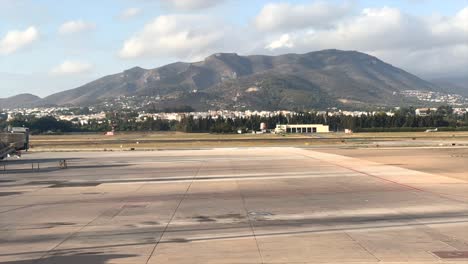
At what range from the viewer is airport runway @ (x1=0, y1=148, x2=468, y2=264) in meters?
15.2

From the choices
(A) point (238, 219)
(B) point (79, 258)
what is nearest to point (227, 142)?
(A) point (238, 219)

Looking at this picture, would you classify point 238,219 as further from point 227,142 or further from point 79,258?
point 227,142

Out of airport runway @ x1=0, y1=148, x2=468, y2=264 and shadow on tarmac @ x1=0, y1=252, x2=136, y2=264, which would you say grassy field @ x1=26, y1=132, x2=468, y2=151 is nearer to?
airport runway @ x1=0, y1=148, x2=468, y2=264

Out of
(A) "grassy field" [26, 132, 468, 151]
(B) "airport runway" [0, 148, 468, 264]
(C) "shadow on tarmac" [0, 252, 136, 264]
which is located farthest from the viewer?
(A) "grassy field" [26, 132, 468, 151]

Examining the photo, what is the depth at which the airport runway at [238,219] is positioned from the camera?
1520cm

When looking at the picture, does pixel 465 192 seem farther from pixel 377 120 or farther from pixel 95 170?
pixel 377 120

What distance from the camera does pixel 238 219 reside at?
21000 millimetres

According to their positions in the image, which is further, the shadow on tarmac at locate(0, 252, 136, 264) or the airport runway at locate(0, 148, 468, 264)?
the airport runway at locate(0, 148, 468, 264)

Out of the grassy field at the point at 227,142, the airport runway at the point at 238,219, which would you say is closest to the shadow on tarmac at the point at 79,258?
the airport runway at the point at 238,219

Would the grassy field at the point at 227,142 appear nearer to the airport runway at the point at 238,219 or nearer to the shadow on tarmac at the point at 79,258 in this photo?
the airport runway at the point at 238,219

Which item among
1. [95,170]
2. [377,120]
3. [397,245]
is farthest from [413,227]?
[377,120]

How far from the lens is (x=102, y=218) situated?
2172 cm

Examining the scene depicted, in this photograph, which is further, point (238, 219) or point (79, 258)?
point (238, 219)

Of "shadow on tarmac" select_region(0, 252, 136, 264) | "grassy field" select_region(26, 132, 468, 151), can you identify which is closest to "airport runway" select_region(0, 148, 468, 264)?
"shadow on tarmac" select_region(0, 252, 136, 264)
